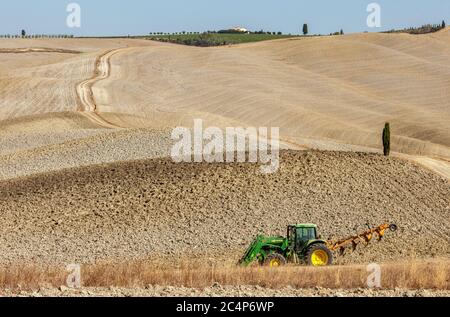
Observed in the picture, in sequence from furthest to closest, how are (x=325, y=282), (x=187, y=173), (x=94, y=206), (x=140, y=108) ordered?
1. (x=140, y=108)
2. (x=187, y=173)
3. (x=94, y=206)
4. (x=325, y=282)

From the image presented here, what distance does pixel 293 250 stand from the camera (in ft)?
95.7

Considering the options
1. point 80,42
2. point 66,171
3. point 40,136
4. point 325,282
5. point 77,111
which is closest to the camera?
point 325,282

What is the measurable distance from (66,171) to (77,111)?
29.6 metres

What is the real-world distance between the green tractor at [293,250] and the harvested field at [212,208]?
2.39m

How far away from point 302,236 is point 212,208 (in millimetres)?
7737

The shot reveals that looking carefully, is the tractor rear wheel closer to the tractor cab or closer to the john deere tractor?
the john deere tractor

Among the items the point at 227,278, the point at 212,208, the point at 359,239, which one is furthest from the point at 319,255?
the point at 212,208

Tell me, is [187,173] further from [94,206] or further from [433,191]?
[433,191]

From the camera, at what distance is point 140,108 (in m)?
78.6

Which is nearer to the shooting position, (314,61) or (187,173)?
(187,173)

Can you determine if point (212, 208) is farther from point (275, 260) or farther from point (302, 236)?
point (275, 260)

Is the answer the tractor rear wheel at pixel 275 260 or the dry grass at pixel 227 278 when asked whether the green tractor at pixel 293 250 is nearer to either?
the tractor rear wheel at pixel 275 260

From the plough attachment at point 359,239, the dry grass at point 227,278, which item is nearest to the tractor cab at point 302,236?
the plough attachment at point 359,239
